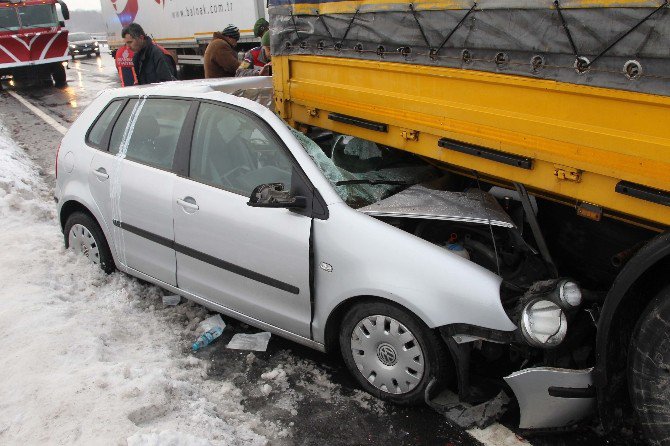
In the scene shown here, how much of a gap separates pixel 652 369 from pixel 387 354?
1213 millimetres

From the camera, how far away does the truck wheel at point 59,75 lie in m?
17.6

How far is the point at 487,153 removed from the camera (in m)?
2.92

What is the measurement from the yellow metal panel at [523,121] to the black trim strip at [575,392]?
31.2 inches

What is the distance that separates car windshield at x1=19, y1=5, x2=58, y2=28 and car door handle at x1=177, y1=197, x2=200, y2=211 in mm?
16757

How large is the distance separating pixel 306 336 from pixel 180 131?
1.56m

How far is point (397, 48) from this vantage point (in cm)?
328

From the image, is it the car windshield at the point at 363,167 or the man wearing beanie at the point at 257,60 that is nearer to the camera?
the car windshield at the point at 363,167

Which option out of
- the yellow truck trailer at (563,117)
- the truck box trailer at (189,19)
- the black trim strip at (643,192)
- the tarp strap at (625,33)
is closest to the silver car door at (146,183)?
the yellow truck trailer at (563,117)

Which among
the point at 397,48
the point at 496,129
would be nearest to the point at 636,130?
the point at 496,129

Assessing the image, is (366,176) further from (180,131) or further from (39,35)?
(39,35)

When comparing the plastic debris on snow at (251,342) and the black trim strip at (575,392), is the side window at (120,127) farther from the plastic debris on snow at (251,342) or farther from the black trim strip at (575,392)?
the black trim strip at (575,392)

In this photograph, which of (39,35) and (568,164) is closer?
(568,164)

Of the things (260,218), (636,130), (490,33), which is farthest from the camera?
(260,218)

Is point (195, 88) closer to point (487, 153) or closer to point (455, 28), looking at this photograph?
point (455, 28)
